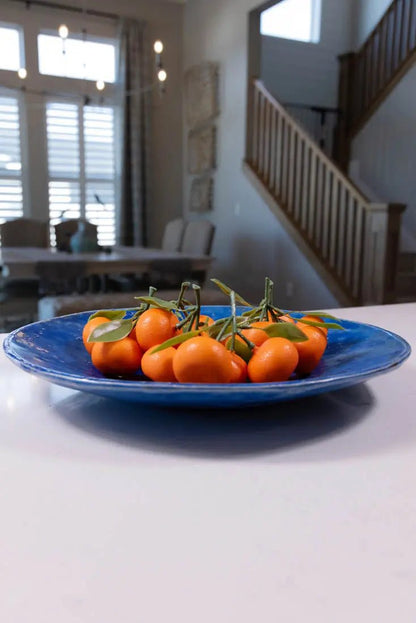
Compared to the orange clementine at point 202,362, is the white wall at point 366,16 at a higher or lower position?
higher

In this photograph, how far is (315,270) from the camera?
4426 millimetres

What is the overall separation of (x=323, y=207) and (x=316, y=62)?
9.27 feet

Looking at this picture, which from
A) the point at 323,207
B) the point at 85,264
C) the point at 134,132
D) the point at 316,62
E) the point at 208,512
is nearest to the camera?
the point at 208,512

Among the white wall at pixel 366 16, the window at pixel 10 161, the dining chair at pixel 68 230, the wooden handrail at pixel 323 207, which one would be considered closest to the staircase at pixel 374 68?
the white wall at pixel 366 16

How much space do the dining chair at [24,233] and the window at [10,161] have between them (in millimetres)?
1197

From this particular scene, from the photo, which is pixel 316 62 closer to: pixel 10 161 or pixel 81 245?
pixel 10 161

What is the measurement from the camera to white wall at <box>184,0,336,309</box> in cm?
477

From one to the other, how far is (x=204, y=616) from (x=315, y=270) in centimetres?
428

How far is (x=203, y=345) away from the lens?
471mm

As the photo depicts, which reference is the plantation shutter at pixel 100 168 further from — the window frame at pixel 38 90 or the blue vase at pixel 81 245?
the blue vase at pixel 81 245

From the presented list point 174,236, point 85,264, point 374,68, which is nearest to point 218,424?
point 85,264

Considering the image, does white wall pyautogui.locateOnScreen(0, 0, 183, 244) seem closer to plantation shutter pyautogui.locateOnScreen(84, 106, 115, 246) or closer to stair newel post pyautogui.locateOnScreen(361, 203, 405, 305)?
plantation shutter pyautogui.locateOnScreen(84, 106, 115, 246)

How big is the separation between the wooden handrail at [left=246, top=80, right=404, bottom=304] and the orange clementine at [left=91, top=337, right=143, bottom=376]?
3.54 m

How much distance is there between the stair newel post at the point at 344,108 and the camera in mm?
6172
